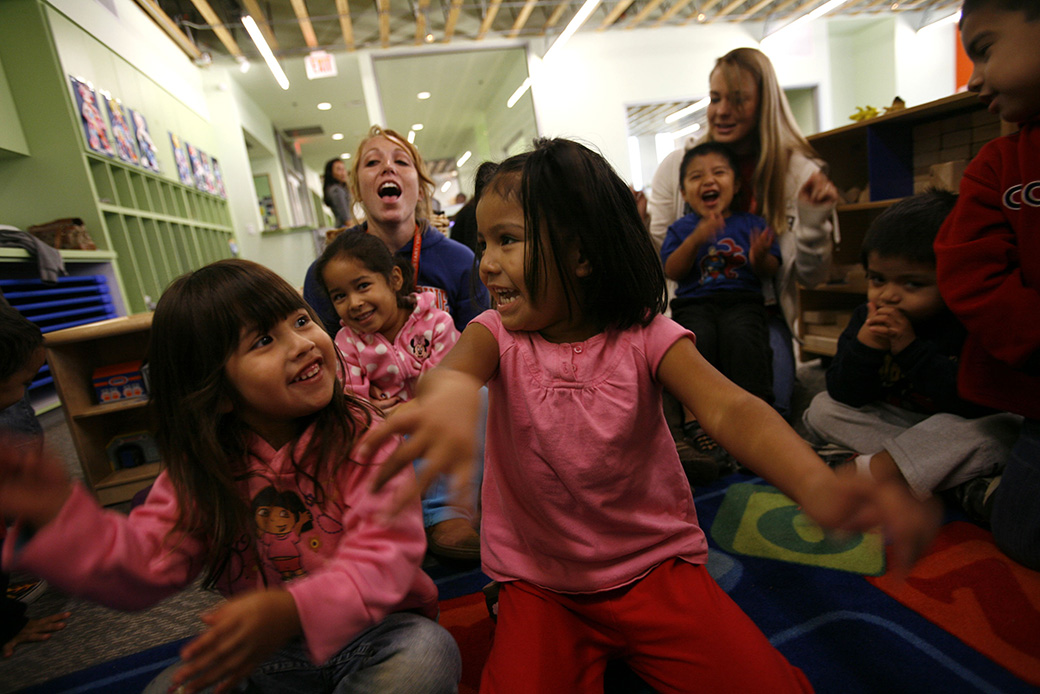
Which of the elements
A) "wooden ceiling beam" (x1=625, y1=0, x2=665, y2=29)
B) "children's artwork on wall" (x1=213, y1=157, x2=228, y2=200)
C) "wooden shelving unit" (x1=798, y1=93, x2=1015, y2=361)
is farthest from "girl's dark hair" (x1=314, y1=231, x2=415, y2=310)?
"wooden ceiling beam" (x1=625, y1=0, x2=665, y2=29)

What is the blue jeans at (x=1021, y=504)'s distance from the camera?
1.10 meters

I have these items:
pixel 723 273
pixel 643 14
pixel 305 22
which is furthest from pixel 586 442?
pixel 643 14

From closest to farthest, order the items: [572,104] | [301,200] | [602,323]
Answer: [602,323] → [572,104] → [301,200]

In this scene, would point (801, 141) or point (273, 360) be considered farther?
point (801, 141)

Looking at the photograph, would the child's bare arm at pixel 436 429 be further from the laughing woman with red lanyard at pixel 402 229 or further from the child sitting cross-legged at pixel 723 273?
the child sitting cross-legged at pixel 723 273

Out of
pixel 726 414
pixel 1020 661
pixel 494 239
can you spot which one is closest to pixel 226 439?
pixel 494 239

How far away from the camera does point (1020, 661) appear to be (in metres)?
0.89

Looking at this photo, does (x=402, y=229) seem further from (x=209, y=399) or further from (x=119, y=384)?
(x=119, y=384)

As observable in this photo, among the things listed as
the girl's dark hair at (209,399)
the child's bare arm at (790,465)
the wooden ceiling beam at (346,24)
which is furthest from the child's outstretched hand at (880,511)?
the wooden ceiling beam at (346,24)

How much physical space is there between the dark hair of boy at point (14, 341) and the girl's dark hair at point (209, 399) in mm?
1247

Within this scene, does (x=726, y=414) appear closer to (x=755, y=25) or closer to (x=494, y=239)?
(x=494, y=239)

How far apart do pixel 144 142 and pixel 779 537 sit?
236 inches

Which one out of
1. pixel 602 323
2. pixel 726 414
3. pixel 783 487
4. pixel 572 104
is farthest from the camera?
pixel 572 104

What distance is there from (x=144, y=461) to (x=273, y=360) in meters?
2.04
